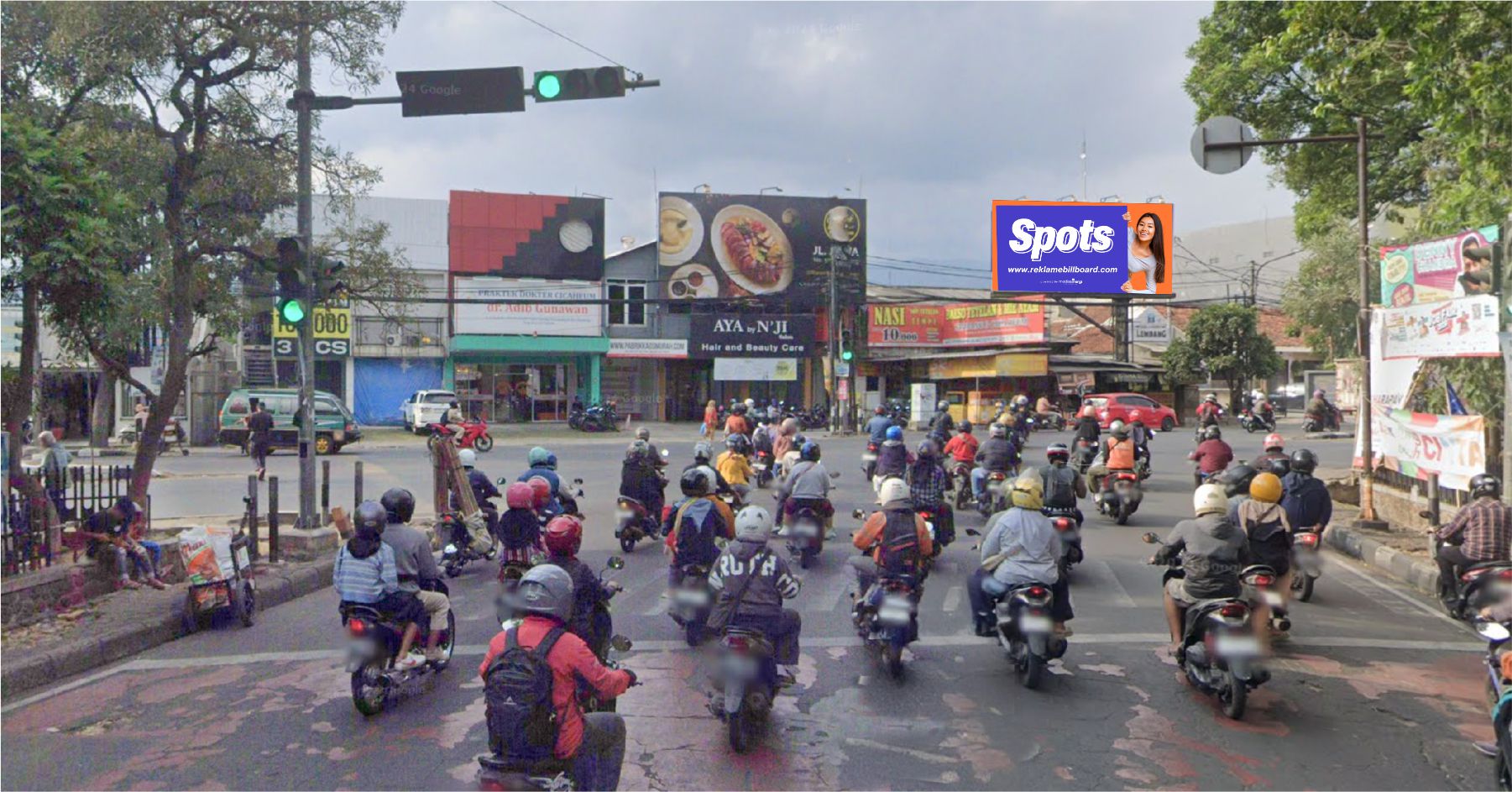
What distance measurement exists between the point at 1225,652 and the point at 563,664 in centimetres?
435

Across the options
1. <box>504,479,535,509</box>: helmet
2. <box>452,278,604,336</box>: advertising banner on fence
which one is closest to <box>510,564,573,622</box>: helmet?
<box>504,479,535,509</box>: helmet

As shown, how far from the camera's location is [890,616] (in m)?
7.86

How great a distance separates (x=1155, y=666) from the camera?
27.2ft

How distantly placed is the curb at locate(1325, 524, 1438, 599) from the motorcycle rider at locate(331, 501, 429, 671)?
996cm

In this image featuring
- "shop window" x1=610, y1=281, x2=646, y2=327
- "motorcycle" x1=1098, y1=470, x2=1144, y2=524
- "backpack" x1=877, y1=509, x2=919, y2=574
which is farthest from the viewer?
"shop window" x1=610, y1=281, x2=646, y2=327

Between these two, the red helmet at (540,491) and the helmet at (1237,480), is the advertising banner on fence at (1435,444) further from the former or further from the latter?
the red helmet at (540,491)

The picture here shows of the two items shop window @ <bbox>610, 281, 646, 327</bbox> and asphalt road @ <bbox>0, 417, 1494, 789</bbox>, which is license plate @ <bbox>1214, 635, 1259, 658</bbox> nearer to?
asphalt road @ <bbox>0, 417, 1494, 789</bbox>

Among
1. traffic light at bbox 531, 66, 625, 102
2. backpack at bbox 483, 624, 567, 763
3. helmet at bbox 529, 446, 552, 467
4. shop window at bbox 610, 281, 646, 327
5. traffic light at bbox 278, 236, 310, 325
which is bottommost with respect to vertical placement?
backpack at bbox 483, 624, 567, 763

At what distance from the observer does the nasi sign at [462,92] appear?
10.5m

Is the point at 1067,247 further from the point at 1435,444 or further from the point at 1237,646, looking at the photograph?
the point at 1237,646

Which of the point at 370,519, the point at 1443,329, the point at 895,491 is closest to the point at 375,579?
the point at 370,519

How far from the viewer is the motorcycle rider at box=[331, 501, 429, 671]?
7258 millimetres

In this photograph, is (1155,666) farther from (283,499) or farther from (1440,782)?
(283,499)

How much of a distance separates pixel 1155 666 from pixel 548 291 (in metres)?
37.8
